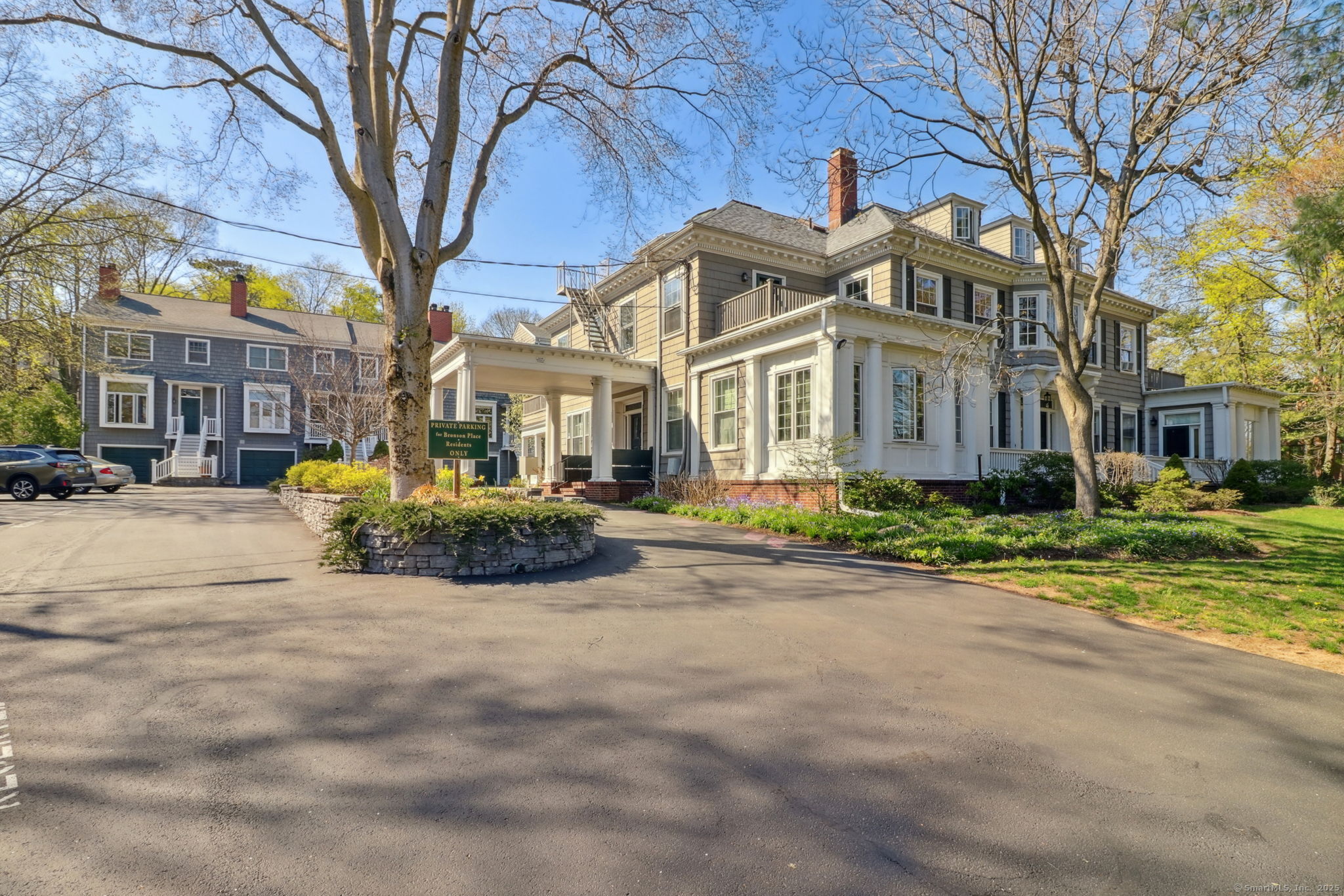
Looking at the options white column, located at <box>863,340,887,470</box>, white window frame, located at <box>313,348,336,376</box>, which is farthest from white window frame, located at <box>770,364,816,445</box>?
white window frame, located at <box>313,348,336,376</box>

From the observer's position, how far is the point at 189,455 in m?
27.7

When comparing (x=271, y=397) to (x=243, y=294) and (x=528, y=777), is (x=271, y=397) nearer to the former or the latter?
(x=243, y=294)

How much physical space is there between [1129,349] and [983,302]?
9480mm

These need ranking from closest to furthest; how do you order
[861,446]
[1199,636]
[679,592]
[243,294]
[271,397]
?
[1199,636], [679,592], [861,446], [271,397], [243,294]

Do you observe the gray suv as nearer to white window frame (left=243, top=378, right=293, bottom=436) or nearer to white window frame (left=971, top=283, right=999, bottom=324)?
white window frame (left=243, top=378, right=293, bottom=436)

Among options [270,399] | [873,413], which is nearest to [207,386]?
[270,399]

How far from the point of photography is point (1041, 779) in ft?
9.91

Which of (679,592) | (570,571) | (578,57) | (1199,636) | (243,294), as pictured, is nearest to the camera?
(1199,636)

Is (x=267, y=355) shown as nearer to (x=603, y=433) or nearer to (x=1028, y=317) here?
(x=603, y=433)

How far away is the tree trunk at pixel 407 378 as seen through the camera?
347 inches

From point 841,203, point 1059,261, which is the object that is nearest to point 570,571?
point 1059,261

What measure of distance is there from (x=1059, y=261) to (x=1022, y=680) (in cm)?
1021

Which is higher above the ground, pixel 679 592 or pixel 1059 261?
pixel 1059 261

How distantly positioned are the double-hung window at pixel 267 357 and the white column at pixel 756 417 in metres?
24.9
